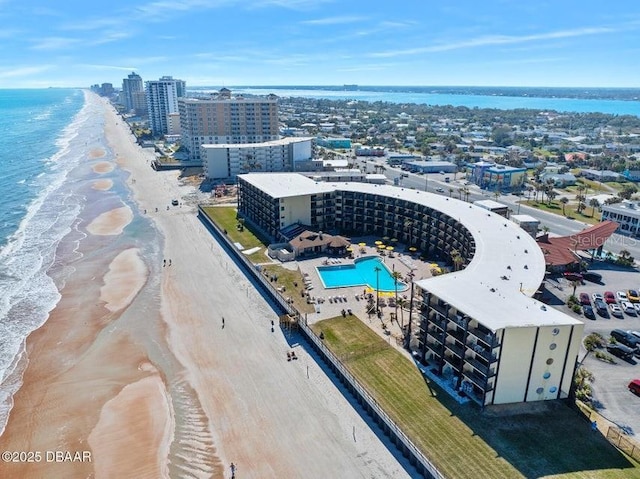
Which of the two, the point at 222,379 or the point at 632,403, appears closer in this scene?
the point at 632,403

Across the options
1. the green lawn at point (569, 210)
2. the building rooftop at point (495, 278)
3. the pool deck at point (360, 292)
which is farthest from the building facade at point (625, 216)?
the pool deck at point (360, 292)

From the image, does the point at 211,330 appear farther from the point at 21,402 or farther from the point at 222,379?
the point at 21,402

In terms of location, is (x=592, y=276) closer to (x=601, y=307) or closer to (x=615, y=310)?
(x=601, y=307)

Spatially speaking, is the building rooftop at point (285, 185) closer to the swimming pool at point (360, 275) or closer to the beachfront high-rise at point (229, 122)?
the swimming pool at point (360, 275)

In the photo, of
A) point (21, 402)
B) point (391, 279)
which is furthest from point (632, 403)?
point (21, 402)

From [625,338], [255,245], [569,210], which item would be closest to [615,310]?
[625,338]

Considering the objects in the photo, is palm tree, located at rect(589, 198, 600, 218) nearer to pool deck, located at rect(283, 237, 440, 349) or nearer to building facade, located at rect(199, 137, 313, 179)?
pool deck, located at rect(283, 237, 440, 349)
